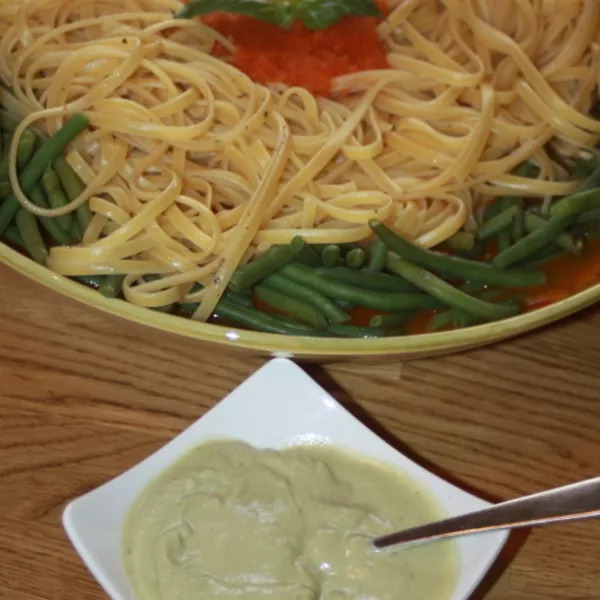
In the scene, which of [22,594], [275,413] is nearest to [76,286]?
[275,413]

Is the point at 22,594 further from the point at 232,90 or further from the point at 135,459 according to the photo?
the point at 232,90

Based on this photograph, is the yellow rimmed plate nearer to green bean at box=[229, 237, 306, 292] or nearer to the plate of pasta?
the plate of pasta

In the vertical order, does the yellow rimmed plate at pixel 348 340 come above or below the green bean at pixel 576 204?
below

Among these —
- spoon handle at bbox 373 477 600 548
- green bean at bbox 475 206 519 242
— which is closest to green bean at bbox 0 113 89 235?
green bean at bbox 475 206 519 242

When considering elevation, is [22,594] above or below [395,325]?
below

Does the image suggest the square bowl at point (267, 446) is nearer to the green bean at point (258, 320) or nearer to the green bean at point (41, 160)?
the green bean at point (258, 320)

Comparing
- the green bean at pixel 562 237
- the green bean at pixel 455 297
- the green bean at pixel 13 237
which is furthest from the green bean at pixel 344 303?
the green bean at pixel 13 237

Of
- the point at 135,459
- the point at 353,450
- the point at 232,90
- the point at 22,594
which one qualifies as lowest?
the point at 22,594
